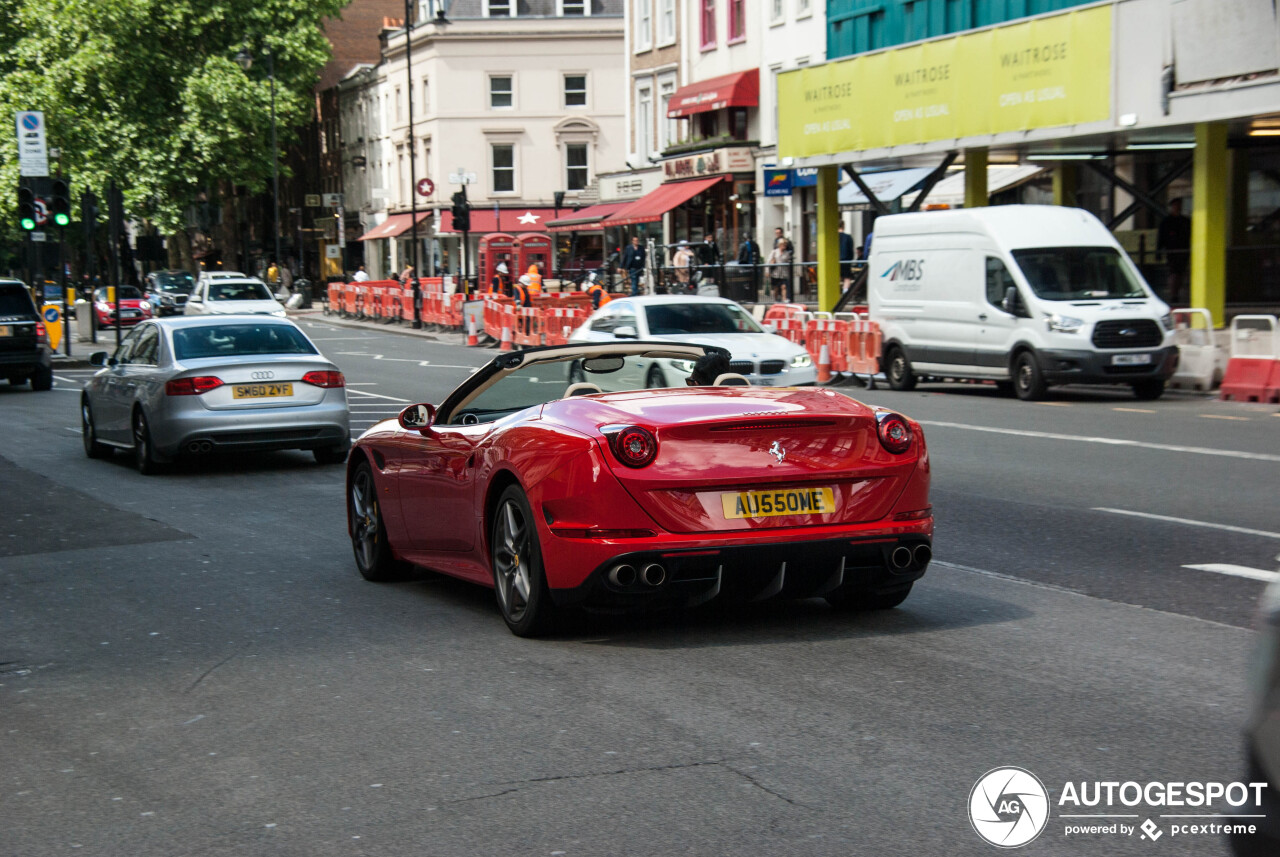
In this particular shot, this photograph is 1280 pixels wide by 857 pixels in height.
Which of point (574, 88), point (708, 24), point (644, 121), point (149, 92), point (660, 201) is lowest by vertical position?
point (660, 201)

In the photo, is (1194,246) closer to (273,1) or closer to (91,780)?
(91,780)

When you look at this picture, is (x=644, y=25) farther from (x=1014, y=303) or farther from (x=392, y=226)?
(x=1014, y=303)

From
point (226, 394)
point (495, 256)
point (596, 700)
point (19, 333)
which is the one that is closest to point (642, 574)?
point (596, 700)

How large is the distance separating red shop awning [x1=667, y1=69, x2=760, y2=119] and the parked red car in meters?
17.5

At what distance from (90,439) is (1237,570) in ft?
38.3

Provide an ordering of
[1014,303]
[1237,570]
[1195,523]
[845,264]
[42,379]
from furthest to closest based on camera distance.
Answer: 1. [845,264]
2. [42,379]
3. [1014,303]
4. [1195,523]
5. [1237,570]

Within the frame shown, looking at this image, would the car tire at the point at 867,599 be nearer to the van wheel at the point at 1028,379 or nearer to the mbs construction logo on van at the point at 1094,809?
the mbs construction logo on van at the point at 1094,809

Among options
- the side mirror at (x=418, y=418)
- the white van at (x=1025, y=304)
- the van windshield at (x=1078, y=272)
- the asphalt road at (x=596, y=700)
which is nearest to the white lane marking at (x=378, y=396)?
the white van at (x=1025, y=304)

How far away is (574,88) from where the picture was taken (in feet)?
255

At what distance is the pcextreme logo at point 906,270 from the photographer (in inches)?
933

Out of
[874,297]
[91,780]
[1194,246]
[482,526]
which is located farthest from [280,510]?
[1194,246]

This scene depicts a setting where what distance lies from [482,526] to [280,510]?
5.18 meters

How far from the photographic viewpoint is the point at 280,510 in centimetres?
1216

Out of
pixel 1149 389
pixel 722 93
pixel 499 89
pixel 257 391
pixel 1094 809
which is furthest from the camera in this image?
pixel 499 89
